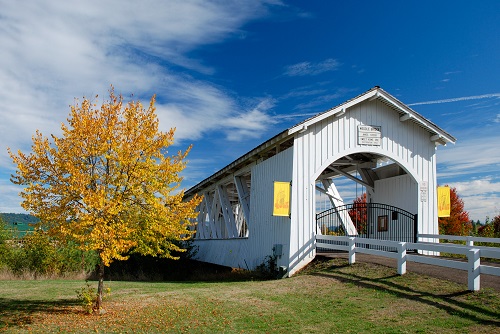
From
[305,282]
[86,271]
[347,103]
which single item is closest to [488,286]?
[305,282]

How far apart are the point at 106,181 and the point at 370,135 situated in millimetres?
10526

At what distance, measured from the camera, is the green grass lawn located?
32.4ft

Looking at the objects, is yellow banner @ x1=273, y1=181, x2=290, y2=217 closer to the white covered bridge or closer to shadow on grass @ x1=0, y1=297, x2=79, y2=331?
the white covered bridge

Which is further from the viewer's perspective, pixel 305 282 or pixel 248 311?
pixel 305 282

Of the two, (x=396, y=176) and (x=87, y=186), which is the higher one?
(x=396, y=176)

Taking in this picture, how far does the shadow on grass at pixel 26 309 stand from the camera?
1175 centimetres

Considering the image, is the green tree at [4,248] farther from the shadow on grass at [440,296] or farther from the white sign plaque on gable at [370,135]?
the white sign plaque on gable at [370,135]

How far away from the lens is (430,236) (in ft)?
59.6

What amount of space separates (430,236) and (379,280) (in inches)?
237

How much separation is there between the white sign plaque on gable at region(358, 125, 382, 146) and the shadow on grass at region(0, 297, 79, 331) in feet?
36.5

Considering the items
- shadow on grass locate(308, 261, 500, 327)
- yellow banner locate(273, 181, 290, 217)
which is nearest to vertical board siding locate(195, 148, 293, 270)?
yellow banner locate(273, 181, 290, 217)

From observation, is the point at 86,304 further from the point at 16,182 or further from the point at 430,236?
the point at 430,236

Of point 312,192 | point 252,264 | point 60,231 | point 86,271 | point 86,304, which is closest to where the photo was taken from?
point 60,231

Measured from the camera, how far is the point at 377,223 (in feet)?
68.6
